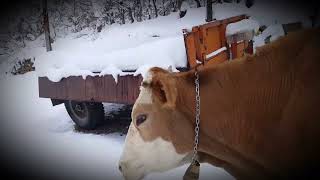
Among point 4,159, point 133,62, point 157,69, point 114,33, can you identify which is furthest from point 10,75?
point 157,69

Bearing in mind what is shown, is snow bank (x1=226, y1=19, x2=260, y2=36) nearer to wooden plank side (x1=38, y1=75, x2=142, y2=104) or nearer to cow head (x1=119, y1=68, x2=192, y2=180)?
wooden plank side (x1=38, y1=75, x2=142, y2=104)

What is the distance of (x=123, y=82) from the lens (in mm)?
5984

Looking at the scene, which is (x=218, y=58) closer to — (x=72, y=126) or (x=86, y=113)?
(x=86, y=113)

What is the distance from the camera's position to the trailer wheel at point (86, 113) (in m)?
7.53

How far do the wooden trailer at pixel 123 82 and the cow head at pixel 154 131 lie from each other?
274 centimetres

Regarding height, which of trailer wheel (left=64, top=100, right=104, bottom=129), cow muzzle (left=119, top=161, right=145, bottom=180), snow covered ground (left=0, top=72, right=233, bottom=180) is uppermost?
cow muzzle (left=119, top=161, right=145, bottom=180)

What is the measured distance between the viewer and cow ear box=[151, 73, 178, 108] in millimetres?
2480

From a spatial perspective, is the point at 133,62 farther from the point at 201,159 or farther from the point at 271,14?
the point at 271,14

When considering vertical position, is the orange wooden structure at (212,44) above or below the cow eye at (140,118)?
above

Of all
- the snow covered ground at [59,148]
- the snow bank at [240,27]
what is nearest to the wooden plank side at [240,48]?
the snow bank at [240,27]

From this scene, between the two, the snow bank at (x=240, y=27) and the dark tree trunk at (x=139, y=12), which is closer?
the snow bank at (x=240, y=27)

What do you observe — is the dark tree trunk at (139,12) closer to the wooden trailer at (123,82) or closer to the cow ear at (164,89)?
the wooden trailer at (123,82)

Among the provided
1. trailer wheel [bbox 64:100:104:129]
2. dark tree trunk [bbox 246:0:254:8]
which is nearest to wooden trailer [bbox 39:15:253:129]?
trailer wheel [bbox 64:100:104:129]

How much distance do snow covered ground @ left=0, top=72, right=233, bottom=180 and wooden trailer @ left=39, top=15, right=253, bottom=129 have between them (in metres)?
0.54
